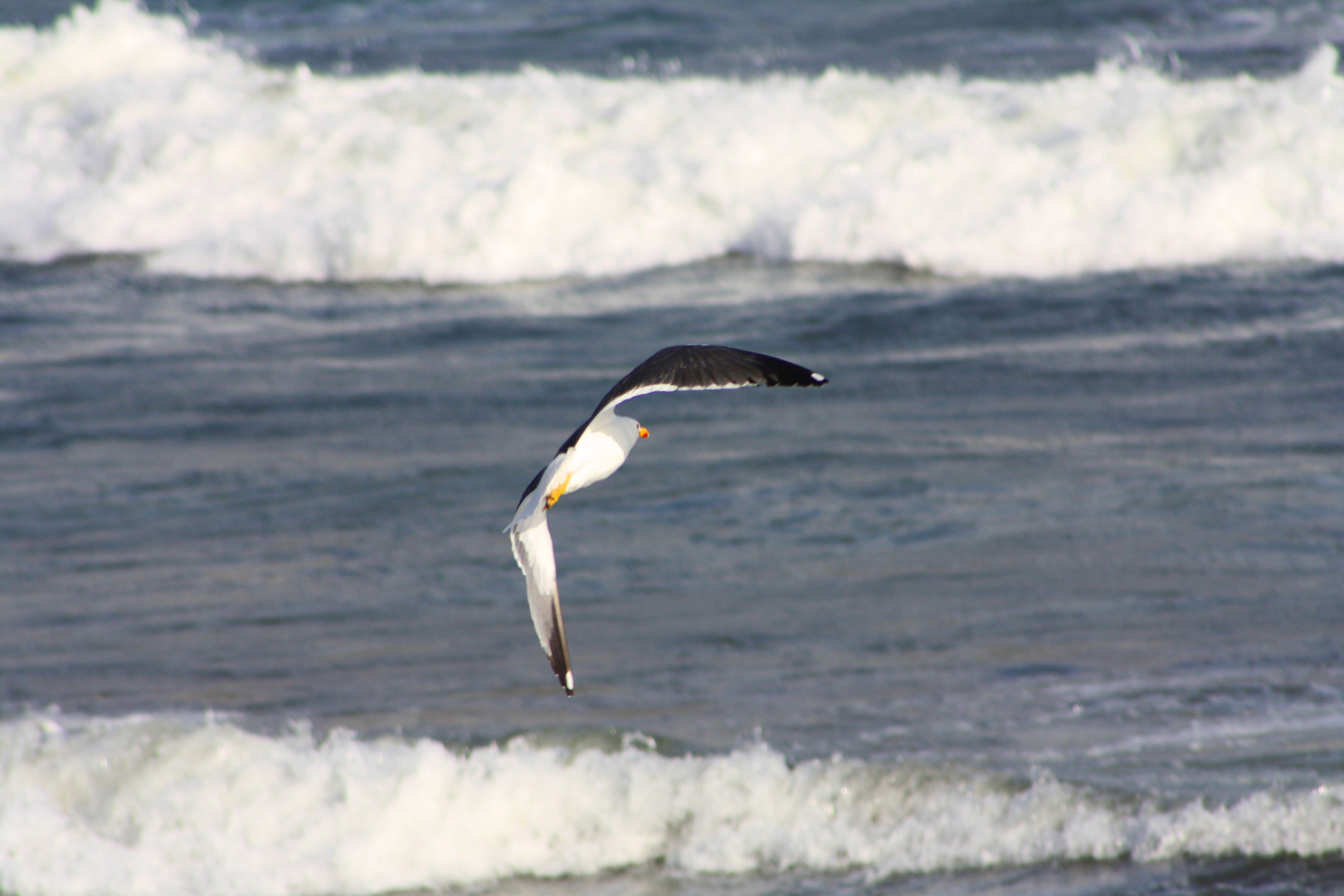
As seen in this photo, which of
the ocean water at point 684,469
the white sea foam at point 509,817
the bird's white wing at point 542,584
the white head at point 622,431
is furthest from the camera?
the ocean water at point 684,469

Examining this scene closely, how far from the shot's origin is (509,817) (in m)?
5.54

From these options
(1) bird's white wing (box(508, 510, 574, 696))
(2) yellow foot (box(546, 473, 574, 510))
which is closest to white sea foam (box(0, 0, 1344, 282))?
(1) bird's white wing (box(508, 510, 574, 696))

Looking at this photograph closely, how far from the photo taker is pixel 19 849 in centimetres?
540

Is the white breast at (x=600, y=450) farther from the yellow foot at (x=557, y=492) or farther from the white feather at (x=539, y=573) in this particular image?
the white feather at (x=539, y=573)

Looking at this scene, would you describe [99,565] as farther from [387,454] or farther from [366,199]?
[366,199]

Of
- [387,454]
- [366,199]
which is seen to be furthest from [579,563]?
[366,199]

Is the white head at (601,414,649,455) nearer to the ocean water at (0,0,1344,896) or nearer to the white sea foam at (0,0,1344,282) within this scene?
the ocean water at (0,0,1344,896)

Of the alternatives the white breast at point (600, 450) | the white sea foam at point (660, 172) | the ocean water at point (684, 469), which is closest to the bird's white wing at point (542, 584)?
the white breast at point (600, 450)

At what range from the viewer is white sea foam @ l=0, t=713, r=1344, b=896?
17.0 ft

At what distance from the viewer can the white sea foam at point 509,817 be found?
5176 millimetres

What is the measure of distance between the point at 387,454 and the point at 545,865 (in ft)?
13.1

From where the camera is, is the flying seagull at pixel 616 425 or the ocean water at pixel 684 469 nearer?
the flying seagull at pixel 616 425

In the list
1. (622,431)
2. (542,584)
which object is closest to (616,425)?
(622,431)

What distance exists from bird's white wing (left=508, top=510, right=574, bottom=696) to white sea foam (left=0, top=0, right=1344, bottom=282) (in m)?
8.05
